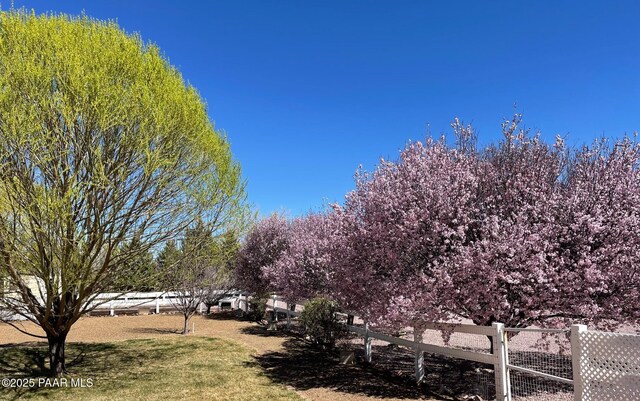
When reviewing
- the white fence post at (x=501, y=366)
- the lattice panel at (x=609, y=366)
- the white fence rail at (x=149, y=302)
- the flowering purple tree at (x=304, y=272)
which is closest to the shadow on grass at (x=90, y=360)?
the flowering purple tree at (x=304, y=272)

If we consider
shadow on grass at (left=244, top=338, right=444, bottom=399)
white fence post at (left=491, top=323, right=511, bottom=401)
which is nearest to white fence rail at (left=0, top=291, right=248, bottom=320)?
shadow on grass at (left=244, top=338, right=444, bottom=399)

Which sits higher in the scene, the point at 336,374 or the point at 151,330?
the point at 336,374

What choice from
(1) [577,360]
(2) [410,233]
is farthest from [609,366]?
(2) [410,233]

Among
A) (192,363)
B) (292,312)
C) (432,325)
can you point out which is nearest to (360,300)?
(432,325)

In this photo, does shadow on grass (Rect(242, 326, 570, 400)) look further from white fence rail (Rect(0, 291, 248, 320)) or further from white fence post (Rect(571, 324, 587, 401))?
white fence rail (Rect(0, 291, 248, 320))

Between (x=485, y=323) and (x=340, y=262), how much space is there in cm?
337

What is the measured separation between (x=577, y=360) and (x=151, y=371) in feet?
31.3

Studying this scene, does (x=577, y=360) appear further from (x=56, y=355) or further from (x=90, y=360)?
(x=90, y=360)

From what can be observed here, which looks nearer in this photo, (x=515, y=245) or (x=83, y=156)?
(x=515, y=245)

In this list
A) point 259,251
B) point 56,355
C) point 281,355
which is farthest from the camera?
point 259,251

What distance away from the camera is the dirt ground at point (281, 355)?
29.4ft

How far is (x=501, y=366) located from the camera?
7.35m

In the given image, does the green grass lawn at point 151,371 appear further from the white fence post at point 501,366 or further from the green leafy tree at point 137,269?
the white fence post at point 501,366

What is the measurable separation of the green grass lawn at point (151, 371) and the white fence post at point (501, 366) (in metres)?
3.74
